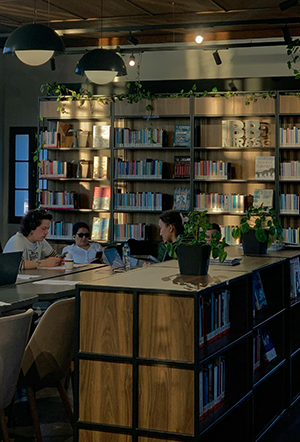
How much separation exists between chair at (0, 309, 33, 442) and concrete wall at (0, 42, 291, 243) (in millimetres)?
6272

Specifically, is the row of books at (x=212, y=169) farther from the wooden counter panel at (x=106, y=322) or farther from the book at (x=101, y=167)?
the wooden counter panel at (x=106, y=322)

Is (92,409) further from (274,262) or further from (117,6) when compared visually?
(117,6)

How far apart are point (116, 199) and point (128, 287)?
6014mm

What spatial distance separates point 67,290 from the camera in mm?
4676

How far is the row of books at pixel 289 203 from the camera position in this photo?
330 inches

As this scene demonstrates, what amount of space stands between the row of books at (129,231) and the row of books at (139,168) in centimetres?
71

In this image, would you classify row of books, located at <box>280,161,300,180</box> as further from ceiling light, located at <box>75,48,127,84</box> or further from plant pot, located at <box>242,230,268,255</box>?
plant pot, located at <box>242,230,268,255</box>

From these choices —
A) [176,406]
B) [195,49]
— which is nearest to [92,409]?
[176,406]

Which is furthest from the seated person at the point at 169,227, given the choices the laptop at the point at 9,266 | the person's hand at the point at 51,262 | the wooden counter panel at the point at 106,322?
the wooden counter panel at the point at 106,322

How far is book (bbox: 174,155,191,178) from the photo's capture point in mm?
8742

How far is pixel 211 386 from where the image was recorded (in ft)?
11.3

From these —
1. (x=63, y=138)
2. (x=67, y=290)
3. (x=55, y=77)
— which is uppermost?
(x=55, y=77)

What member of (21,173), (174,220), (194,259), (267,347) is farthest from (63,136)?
(194,259)

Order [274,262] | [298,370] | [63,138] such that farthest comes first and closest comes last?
[63,138], [298,370], [274,262]
